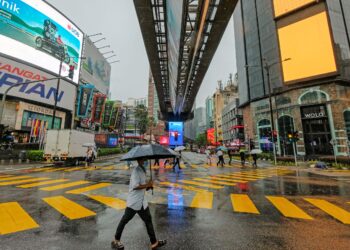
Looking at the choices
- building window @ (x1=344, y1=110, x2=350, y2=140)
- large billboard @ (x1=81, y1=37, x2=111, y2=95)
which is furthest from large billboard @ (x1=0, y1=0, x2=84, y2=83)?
building window @ (x1=344, y1=110, x2=350, y2=140)

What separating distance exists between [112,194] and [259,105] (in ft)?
153

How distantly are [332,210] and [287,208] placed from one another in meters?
1.33

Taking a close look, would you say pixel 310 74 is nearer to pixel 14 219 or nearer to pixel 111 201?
pixel 111 201

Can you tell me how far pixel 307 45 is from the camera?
38188 millimetres

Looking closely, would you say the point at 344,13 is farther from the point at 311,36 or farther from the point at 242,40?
the point at 242,40

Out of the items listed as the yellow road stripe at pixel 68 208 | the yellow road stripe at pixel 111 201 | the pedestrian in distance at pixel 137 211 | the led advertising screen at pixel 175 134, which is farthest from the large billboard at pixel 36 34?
the pedestrian in distance at pixel 137 211

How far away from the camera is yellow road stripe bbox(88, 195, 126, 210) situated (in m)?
6.86

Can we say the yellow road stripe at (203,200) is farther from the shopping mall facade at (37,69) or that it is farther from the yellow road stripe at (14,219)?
the shopping mall facade at (37,69)

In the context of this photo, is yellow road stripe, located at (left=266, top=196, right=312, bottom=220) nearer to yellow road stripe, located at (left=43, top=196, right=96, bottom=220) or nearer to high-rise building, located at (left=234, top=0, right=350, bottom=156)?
yellow road stripe, located at (left=43, top=196, right=96, bottom=220)

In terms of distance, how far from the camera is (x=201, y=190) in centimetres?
955

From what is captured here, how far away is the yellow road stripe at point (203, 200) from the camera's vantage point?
7.00m

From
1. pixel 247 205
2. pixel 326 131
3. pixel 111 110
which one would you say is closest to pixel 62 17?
pixel 111 110

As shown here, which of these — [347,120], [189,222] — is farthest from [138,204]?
[347,120]

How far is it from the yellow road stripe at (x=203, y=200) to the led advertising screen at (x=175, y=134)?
34.4m
